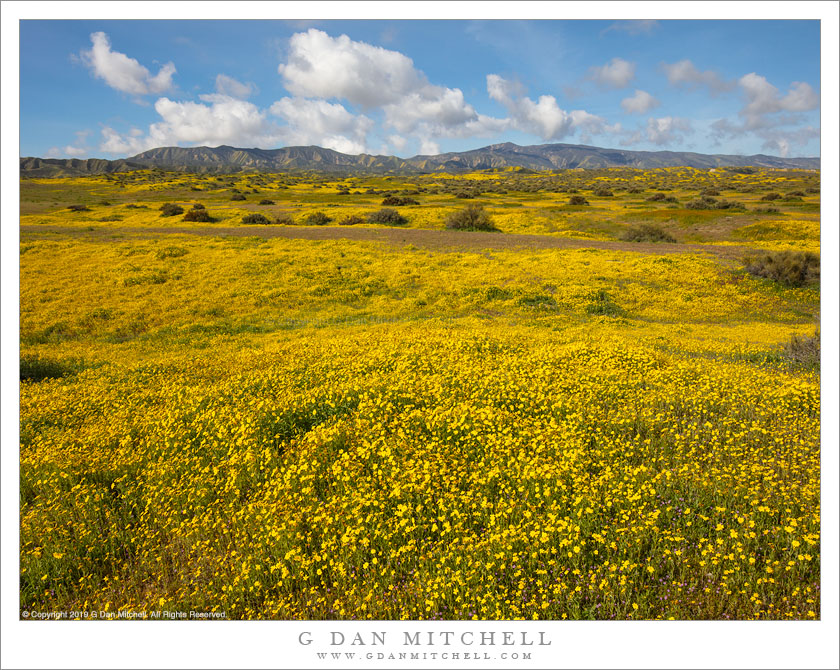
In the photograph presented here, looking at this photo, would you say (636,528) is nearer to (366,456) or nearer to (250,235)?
(366,456)

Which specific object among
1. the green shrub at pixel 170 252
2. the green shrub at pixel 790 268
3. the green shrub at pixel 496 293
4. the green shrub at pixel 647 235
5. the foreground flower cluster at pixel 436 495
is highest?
the green shrub at pixel 647 235

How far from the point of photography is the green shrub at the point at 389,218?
43938 mm

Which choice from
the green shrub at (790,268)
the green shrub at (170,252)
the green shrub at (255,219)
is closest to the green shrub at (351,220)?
the green shrub at (255,219)

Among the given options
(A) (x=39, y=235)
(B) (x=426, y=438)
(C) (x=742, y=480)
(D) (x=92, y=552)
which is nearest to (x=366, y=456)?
(B) (x=426, y=438)

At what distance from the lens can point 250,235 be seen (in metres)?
35.0

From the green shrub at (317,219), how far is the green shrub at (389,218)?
4.89 metres

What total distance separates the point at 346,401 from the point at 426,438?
84.0 inches

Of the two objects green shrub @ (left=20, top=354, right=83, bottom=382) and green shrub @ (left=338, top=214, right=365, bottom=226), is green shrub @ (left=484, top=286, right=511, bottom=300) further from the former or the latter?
green shrub @ (left=338, top=214, right=365, bottom=226)

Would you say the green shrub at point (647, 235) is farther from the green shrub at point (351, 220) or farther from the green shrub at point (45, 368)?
the green shrub at point (45, 368)

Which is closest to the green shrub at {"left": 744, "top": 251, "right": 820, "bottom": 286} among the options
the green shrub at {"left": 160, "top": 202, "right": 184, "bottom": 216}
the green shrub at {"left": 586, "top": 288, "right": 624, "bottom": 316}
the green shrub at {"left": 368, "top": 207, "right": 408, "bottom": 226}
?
the green shrub at {"left": 586, "top": 288, "right": 624, "bottom": 316}

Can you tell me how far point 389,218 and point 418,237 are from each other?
10.5 m

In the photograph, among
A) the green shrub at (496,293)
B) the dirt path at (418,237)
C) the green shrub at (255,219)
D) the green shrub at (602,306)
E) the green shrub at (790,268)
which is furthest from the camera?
the green shrub at (255,219)

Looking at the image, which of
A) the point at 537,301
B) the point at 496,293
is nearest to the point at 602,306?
the point at 537,301

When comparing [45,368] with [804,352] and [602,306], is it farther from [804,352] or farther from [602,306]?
[804,352]
